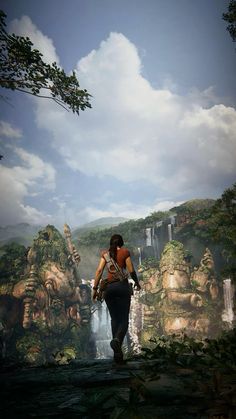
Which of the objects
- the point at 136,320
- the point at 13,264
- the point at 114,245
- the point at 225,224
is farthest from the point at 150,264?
the point at 114,245

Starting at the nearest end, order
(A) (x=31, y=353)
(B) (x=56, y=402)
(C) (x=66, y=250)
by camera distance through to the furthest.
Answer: (B) (x=56, y=402)
(A) (x=31, y=353)
(C) (x=66, y=250)

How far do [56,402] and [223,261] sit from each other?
4302 cm

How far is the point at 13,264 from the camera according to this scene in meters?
35.4

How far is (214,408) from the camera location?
1968 mm

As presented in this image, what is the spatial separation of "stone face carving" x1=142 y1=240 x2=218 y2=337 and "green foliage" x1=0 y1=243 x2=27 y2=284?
16.6m

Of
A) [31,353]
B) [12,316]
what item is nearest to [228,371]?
[31,353]

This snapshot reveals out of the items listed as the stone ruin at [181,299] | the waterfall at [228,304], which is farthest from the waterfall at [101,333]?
the waterfall at [228,304]

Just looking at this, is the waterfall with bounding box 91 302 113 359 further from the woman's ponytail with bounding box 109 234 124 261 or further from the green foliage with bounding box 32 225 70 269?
the woman's ponytail with bounding box 109 234 124 261

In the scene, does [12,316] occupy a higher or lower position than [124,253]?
lower

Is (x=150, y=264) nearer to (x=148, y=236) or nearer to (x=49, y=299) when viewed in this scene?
(x=148, y=236)

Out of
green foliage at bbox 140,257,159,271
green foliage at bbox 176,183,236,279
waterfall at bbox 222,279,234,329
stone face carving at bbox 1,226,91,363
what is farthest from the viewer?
green foliage at bbox 140,257,159,271

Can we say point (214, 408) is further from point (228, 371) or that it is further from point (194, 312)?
point (194, 312)

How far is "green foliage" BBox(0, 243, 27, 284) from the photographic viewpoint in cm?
3403

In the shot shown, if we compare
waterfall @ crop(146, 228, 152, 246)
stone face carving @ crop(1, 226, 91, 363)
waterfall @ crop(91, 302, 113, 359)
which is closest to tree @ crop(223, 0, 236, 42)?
stone face carving @ crop(1, 226, 91, 363)
